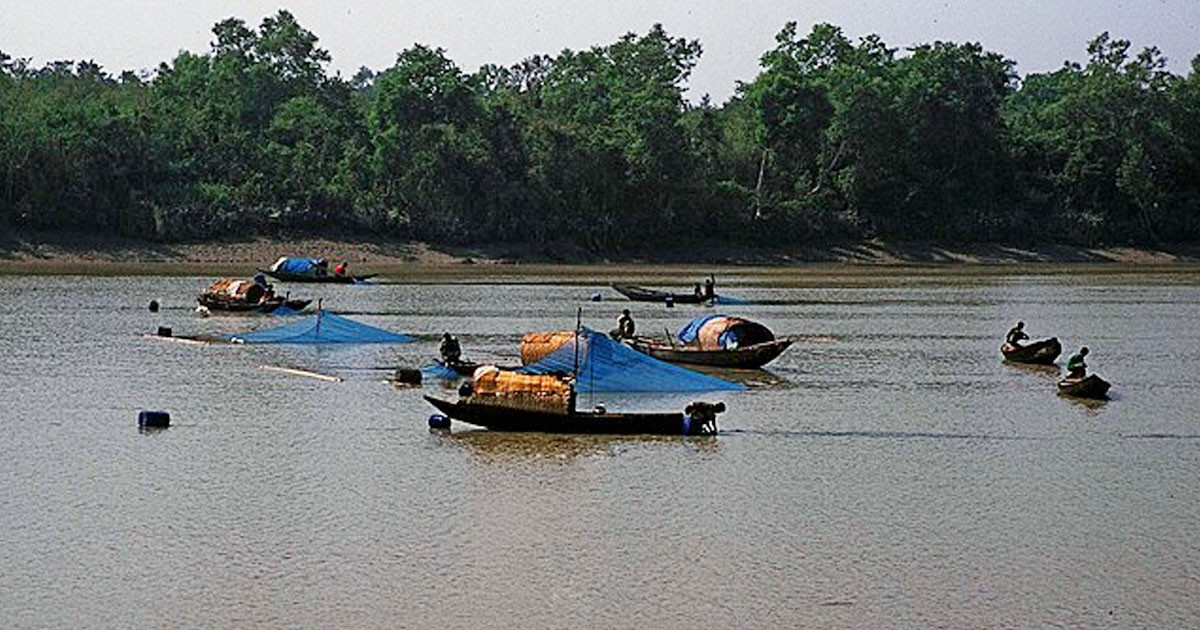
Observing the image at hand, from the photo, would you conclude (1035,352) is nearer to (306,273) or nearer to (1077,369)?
(1077,369)

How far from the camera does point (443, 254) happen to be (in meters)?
79.5

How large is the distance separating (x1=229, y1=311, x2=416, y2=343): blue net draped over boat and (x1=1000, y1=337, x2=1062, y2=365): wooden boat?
12.9m

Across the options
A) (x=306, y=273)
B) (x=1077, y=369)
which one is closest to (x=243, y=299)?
(x=306, y=273)

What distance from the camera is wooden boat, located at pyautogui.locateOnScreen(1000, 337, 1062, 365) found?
113 feet

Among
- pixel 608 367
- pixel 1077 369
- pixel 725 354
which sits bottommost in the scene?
pixel 725 354

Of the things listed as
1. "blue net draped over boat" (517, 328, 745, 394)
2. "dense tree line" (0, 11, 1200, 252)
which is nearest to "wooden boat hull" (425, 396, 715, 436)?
"blue net draped over boat" (517, 328, 745, 394)

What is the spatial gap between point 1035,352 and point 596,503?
17766mm

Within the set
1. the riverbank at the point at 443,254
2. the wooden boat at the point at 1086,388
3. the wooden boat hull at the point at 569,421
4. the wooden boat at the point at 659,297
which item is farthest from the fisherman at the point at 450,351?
the riverbank at the point at 443,254

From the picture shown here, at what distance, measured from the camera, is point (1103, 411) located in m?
27.5

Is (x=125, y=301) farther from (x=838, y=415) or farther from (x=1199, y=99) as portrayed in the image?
(x=1199, y=99)

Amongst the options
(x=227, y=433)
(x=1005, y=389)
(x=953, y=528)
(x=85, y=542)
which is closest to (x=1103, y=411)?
(x=1005, y=389)

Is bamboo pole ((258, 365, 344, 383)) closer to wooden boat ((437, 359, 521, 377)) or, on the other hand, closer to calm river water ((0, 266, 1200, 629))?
calm river water ((0, 266, 1200, 629))

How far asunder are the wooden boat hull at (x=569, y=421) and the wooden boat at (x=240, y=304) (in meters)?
24.1

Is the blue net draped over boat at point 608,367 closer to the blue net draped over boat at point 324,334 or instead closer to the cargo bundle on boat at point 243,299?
the blue net draped over boat at point 324,334
